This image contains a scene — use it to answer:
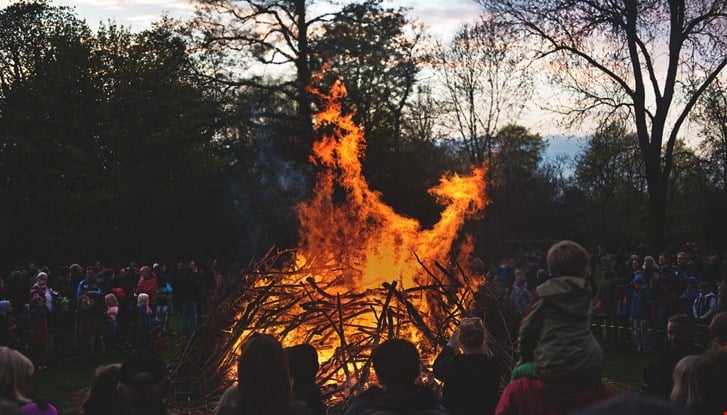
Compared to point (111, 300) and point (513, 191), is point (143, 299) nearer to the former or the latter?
point (111, 300)

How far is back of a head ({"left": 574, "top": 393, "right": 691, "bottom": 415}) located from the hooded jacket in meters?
2.46

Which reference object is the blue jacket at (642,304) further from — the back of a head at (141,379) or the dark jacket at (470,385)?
the back of a head at (141,379)

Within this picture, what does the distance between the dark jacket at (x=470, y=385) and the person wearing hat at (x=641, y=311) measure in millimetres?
11029

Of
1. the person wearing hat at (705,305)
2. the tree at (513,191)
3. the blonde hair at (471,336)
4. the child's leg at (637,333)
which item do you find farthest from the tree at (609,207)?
the blonde hair at (471,336)

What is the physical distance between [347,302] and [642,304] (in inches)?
303

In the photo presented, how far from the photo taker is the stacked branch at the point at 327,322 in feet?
32.1

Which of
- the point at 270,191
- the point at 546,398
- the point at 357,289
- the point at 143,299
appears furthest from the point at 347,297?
the point at 270,191

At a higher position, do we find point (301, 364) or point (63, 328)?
point (301, 364)

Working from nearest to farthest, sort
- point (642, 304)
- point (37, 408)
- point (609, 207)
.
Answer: point (37, 408)
point (642, 304)
point (609, 207)

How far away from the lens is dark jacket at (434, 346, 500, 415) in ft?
17.6

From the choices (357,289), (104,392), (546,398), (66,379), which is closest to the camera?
(546,398)

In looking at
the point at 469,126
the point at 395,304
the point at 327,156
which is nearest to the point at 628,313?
the point at 327,156

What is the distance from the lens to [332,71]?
2323cm

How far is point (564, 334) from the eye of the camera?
4043 mm
